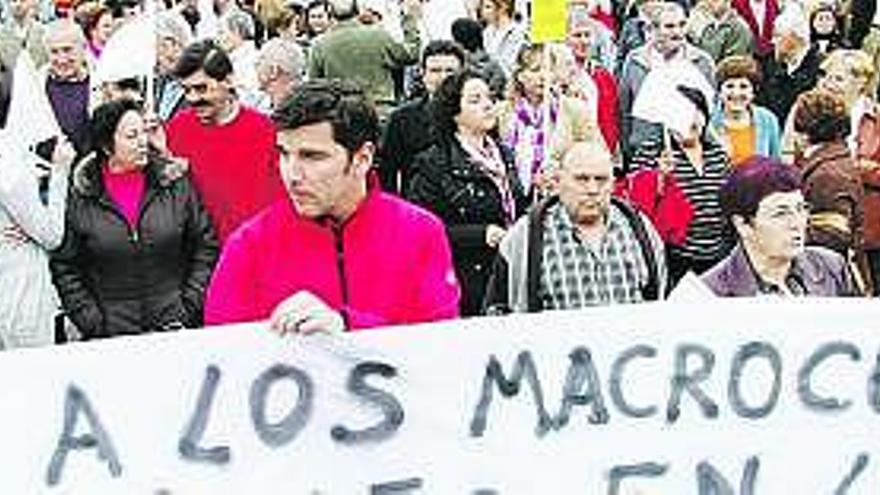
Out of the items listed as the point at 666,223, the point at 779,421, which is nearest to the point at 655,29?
the point at 666,223

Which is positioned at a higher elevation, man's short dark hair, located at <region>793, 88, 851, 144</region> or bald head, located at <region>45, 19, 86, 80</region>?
bald head, located at <region>45, 19, 86, 80</region>

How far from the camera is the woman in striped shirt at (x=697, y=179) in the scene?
8.50 meters

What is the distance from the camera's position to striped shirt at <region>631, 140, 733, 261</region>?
8.52 meters

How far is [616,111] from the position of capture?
11141mm

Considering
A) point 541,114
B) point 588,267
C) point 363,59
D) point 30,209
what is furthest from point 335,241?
point 363,59

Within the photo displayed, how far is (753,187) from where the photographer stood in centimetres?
592

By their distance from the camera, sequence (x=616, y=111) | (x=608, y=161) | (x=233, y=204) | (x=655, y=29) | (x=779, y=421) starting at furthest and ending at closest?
(x=655, y=29), (x=616, y=111), (x=233, y=204), (x=608, y=161), (x=779, y=421)

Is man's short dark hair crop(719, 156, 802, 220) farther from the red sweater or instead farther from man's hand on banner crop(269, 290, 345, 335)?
the red sweater

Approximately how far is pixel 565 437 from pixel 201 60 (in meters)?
3.93

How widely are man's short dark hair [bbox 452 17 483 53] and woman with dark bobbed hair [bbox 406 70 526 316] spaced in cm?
323

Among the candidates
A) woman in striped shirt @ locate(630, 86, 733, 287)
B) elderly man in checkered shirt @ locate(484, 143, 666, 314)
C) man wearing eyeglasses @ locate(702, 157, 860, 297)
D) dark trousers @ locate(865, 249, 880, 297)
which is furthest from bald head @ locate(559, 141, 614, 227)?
dark trousers @ locate(865, 249, 880, 297)

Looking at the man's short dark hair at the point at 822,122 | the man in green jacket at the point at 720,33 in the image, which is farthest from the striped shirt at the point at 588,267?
the man in green jacket at the point at 720,33

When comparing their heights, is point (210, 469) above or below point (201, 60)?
below

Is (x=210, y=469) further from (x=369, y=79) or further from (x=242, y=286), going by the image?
(x=369, y=79)
